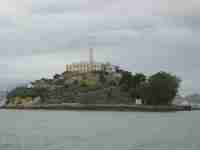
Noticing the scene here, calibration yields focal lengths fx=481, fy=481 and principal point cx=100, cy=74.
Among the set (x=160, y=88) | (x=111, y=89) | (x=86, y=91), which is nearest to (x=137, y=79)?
(x=111, y=89)

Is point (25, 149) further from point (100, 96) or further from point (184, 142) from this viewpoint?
point (100, 96)

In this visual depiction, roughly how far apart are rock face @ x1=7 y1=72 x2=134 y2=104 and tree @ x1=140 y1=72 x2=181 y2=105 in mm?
15179

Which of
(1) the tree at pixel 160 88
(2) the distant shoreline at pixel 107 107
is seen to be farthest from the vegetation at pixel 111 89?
(2) the distant shoreline at pixel 107 107

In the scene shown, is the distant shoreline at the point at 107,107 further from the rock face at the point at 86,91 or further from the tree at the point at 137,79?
the tree at the point at 137,79

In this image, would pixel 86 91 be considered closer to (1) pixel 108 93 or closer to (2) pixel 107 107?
(1) pixel 108 93

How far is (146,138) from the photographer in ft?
144

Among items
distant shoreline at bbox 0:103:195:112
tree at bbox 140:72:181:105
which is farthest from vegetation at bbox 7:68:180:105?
distant shoreline at bbox 0:103:195:112

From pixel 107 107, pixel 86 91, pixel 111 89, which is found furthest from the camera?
pixel 86 91

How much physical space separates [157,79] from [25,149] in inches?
3972

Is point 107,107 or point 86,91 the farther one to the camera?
point 86,91

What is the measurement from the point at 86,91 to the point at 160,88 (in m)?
47.1

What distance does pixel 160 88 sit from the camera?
438 ft

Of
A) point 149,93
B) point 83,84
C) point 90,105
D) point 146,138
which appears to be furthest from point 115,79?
point 146,138

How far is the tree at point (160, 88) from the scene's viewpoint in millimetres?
133375
